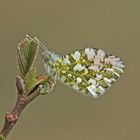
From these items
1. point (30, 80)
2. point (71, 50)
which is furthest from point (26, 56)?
point (71, 50)

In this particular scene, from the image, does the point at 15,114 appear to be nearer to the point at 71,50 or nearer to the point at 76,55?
the point at 76,55

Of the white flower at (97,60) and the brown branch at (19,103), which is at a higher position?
the white flower at (97,60)

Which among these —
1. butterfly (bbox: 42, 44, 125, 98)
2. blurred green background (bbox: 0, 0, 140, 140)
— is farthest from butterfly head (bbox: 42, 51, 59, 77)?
blurred green background (bbox: 0, 0, 140, 140)

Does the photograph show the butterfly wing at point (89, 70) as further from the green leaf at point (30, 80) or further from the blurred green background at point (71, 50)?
the blurred green background at point (71, 50)

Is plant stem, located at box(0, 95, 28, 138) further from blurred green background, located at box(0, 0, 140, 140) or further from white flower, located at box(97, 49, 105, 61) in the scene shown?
blurred green background, located at box(0, 0, 140, 140)

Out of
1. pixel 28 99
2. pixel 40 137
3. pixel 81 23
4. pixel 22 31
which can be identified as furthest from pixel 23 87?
pixel 81 23

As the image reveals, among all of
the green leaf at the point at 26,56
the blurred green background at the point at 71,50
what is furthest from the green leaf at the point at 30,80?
the blurred green background at the point at 71,50

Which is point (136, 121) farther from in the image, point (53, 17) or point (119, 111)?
point (53, 17)
